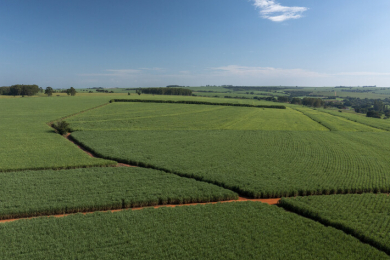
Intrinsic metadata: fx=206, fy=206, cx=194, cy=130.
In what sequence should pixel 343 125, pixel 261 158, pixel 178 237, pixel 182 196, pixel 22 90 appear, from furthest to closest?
pixel 22 90, pixel 343 125, pixel 261 158, pixel 182 196, pixel 178 237

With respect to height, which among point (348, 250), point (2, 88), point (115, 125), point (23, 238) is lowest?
point (348, 250)

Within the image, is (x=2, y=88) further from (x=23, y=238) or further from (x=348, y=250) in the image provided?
(x=348, y=250)

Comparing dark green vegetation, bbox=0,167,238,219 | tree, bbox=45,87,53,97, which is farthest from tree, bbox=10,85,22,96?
dark green vegetation, bbox=0,167,238,219

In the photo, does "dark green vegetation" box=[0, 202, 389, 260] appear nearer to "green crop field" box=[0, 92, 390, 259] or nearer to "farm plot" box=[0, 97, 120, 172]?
"green crop field" box=[0, 92, 390, 259]

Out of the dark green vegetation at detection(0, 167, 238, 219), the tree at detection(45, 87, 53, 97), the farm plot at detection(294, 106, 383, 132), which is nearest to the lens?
the dark green vegetation at detection(0, 167, 238, 219)

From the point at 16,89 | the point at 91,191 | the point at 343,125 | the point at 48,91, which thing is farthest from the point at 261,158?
the point at 16,89

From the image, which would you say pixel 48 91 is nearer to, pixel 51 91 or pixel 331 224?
pixel 51 91

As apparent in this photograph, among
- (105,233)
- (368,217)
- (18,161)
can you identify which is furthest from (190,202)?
(18,161)
